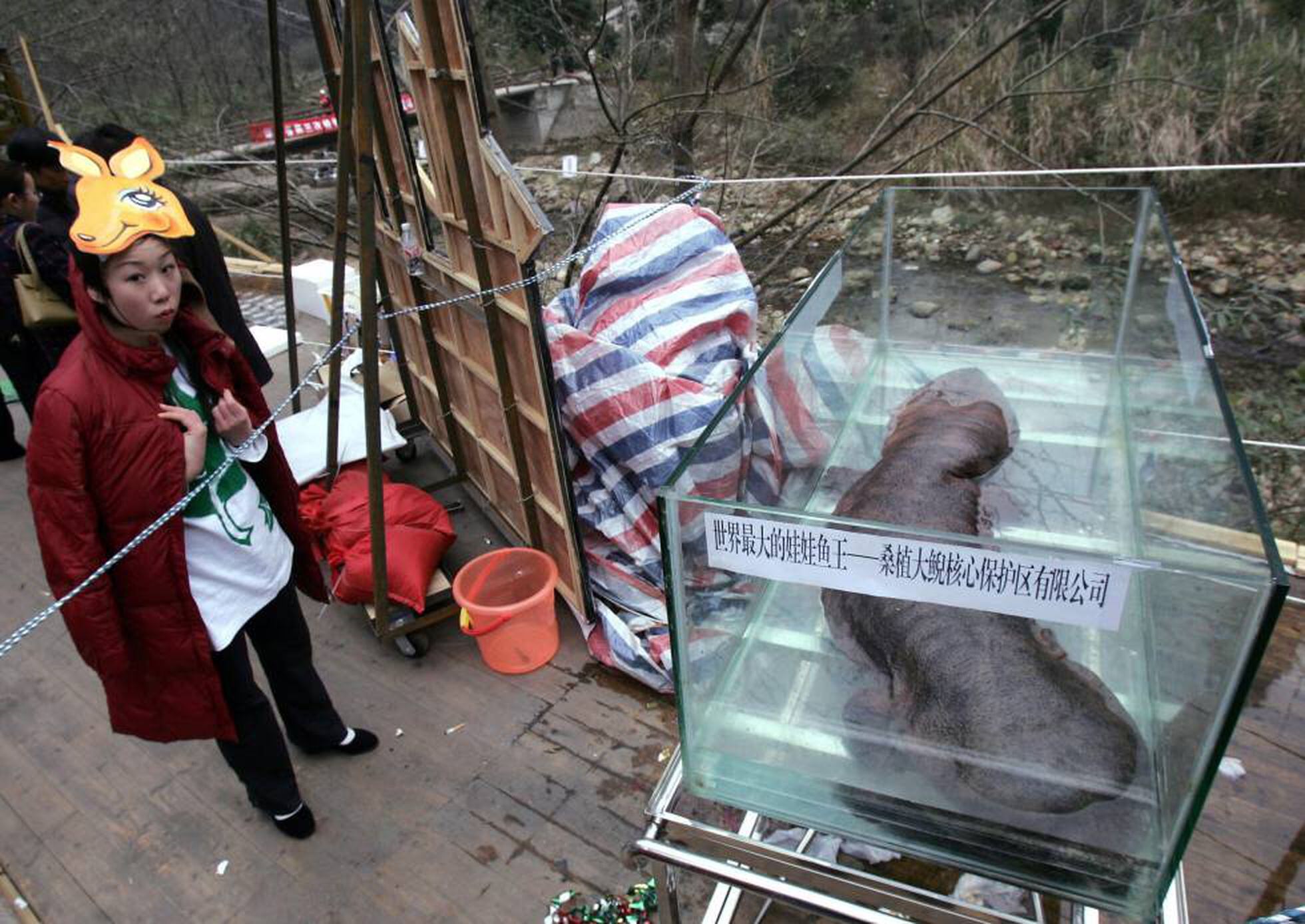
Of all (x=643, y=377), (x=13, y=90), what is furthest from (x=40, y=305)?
(x=13, y=90)

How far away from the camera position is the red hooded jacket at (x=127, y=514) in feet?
5.79

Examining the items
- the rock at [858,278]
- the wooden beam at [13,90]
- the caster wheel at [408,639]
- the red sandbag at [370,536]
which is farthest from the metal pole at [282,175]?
the wooden beam at [13,90]

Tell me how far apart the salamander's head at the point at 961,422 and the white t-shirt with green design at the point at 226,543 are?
1.77 meters

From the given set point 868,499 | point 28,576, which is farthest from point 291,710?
point 28,576

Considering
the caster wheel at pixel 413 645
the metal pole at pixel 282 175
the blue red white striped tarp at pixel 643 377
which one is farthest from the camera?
the metal pole at pixel 282 175

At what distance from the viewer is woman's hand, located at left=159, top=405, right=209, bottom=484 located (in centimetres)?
189

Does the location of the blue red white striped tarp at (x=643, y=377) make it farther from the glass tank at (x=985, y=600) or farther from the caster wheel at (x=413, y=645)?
the caster wheel at (x=413, y=645)

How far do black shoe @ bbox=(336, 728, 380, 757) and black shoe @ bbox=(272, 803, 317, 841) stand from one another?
257 millimetres

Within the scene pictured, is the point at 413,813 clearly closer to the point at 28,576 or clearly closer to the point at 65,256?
the point at 65,256

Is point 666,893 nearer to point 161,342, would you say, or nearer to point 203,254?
point 161,342

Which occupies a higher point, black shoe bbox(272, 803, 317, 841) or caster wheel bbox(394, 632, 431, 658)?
caster wheel bbox(394, 632, 431, 658)

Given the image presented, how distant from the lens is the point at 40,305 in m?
2.41

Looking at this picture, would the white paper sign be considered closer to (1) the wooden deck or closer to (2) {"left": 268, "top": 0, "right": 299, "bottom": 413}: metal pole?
(1) the wooden deck

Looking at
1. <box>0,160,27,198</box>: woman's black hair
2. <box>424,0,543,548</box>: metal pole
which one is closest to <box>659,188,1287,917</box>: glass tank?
<box>424,0,543,548</box>: metal pole
